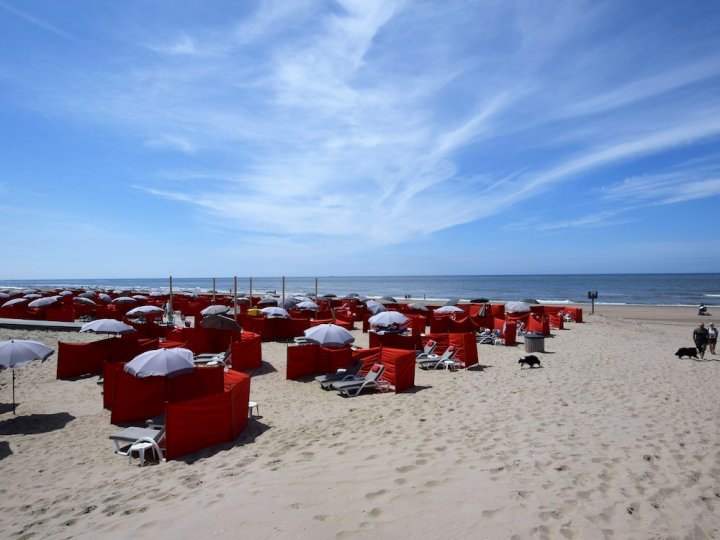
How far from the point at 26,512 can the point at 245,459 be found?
2.48 m

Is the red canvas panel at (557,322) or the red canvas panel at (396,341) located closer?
the red canvas panel at (396,341)

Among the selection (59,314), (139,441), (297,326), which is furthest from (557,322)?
(59,314)

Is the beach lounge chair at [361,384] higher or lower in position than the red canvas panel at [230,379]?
lower

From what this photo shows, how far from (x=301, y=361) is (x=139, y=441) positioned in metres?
5.32

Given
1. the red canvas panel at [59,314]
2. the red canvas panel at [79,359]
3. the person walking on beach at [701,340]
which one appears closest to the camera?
the red canvas panel at [79,359]

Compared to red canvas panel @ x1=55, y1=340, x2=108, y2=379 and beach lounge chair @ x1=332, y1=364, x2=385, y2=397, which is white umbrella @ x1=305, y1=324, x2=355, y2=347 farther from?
red canvas panel @ x1=55, y1=340, x2=108, y2=379

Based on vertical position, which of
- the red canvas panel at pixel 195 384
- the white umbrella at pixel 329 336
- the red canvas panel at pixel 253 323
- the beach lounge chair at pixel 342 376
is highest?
the white umbrella at pixel 329 336

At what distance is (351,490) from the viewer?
4914 millimetres

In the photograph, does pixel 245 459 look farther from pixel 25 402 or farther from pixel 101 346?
pixel 101 346

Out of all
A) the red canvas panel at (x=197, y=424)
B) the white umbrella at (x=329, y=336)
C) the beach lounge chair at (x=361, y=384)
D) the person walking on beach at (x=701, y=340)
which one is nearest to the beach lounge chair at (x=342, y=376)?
the beach lounge chair at (x=361, y=384)

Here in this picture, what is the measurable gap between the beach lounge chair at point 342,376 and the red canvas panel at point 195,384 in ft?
8.96

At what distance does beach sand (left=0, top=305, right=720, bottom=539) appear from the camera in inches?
170

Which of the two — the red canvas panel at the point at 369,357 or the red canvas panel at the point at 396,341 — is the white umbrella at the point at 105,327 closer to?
the red canvas panel at the point at 369,357

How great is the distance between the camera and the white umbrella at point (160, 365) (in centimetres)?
792
